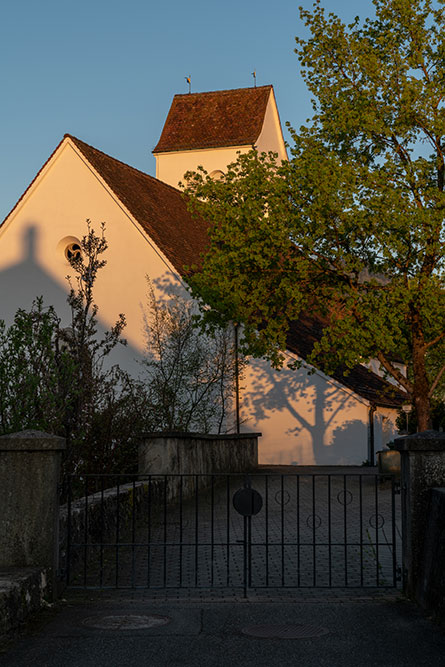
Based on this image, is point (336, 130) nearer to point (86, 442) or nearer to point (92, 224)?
point (92, 224)

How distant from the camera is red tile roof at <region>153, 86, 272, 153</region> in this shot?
4062 cm

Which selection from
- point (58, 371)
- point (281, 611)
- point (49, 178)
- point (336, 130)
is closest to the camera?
point (281, 611)

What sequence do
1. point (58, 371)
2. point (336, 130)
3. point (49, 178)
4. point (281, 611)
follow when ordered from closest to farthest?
point (281, 611) → point (58, 371) → point (336, 130) → point (49, 178)

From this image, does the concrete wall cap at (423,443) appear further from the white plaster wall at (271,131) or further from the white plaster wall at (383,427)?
the white plaster wall at (271,131)

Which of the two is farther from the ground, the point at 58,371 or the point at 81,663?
the point at 58,371

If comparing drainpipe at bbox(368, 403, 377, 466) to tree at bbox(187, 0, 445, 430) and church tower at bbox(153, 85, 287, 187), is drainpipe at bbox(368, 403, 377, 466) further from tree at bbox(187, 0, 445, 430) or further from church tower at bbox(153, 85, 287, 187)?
church tower at bbox(153, 85, 287, 187)

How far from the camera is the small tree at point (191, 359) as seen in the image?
25.2 meters

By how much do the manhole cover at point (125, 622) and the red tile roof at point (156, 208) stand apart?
2074cm

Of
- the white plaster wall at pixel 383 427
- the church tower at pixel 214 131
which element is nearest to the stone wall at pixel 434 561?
the white plaster wall at pixel 383 427

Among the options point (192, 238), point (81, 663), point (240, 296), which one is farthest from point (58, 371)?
point (192, 238)

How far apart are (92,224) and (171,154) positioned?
47.5 feet

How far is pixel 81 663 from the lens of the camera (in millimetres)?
5223

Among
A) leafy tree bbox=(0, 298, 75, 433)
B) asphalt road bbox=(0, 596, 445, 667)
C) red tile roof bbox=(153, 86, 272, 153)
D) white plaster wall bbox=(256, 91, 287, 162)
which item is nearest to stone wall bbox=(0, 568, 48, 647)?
asphalt road bbox=(0, 596, 445, 667)

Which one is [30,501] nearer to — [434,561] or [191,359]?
[434,561]
